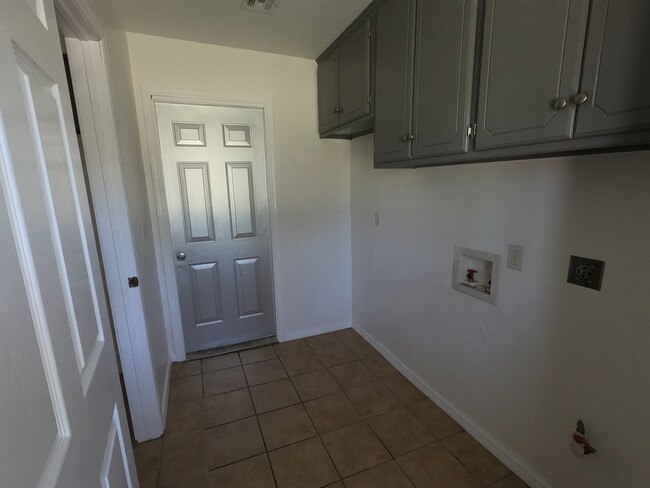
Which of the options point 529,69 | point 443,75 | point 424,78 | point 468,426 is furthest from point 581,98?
→ point 468,426

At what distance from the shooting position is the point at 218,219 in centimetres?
246

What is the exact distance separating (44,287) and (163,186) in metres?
1.91

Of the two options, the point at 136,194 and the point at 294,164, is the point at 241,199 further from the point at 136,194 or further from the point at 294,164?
the point at 136,194

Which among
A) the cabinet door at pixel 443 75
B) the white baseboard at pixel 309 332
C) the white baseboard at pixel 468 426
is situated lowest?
the white baseboard at pixel 468 426

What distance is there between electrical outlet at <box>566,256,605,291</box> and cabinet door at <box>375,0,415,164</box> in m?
0.84

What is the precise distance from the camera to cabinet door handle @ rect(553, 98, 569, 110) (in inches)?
36.4

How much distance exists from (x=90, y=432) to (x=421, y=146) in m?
1.53

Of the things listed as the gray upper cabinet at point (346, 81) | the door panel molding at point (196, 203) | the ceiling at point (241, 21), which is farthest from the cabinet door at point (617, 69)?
the door panel molding at point (196, 203)

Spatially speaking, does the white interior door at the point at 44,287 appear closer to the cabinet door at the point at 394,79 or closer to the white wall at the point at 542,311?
the cabinet door at the point at 394,79

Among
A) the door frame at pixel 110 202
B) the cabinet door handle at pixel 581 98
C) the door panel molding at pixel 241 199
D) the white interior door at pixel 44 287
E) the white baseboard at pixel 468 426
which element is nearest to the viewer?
the white interior door at pixel 44 287

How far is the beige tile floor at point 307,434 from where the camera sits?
1.53 m

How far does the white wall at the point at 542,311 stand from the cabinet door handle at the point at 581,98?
0.32 metres

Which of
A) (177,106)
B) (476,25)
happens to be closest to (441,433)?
(476,25)

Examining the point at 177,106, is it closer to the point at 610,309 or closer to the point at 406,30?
the point at 406,30
